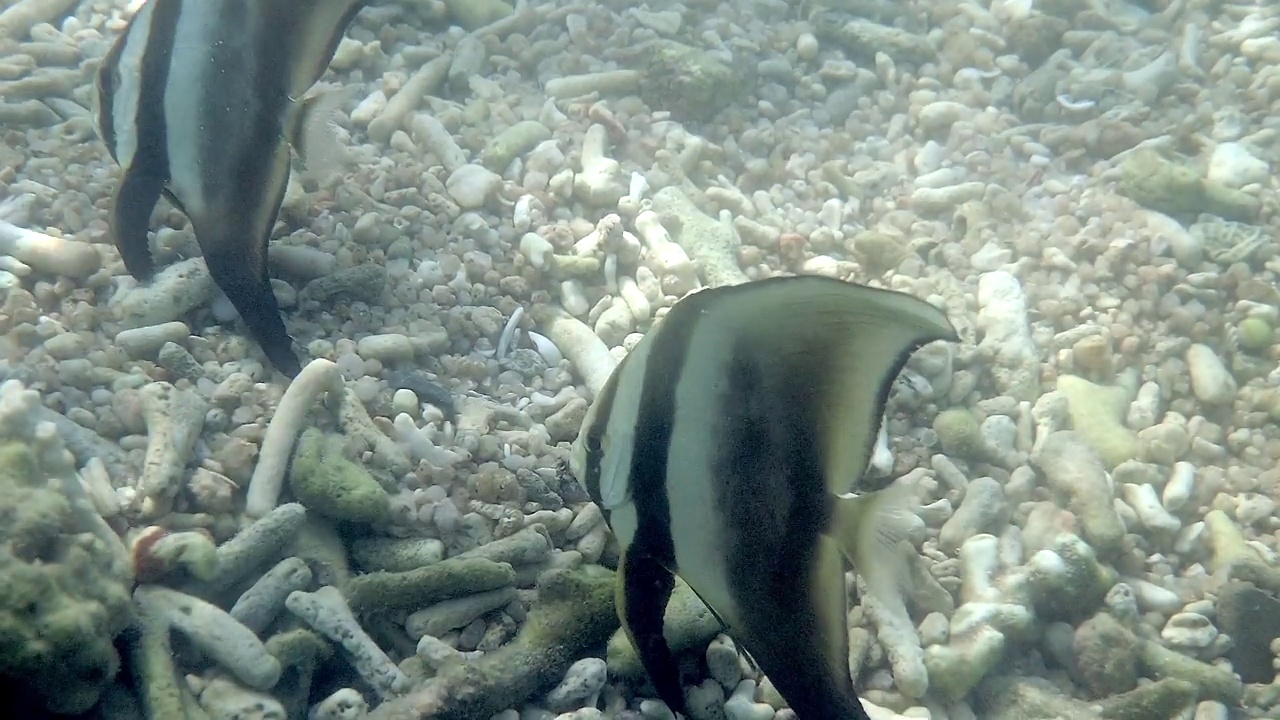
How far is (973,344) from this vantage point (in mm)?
2943

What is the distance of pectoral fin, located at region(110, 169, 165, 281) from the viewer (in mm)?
2246

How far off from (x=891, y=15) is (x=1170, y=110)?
5.06ft

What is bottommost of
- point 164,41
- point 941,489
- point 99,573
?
point 941,489

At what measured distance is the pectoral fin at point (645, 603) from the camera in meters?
1.65

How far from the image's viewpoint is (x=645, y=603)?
1.67 metres

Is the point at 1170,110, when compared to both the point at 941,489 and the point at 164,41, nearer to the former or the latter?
the point at 941,489

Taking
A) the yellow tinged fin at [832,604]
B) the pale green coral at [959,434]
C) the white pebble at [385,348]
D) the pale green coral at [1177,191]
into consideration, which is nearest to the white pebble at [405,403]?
the white pebble at [385,348]

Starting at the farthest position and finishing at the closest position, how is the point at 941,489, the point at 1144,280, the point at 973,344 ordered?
1. the point at 1144,280
2. the point at 973,344
3. the point at 941,489

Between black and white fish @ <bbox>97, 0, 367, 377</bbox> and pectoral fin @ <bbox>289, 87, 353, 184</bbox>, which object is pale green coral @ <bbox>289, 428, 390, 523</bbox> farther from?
pectoral fin @ <bbox>289, 87, 353, 184</bbox>

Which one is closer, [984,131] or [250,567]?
[250,567]

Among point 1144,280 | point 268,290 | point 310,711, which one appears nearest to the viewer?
point 310,711

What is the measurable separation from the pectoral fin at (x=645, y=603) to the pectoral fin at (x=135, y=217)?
171cm

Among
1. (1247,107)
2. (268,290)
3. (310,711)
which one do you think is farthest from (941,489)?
(1247,107)

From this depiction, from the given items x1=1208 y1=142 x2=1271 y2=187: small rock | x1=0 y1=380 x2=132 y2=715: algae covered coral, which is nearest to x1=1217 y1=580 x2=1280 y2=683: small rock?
x1=1208 y1=142 x2=1271 y2=187: small rock
